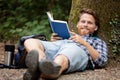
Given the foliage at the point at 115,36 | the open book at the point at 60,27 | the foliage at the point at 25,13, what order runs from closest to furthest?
the open book at the point at 60,27 → the foliage at the point at 115,36 → the foliage at the point at 25,13

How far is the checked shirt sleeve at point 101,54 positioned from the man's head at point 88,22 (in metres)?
0.22

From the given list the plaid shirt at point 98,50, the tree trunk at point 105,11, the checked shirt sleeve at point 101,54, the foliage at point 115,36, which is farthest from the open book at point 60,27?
the foliage at point 115,36

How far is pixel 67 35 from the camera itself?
5.10m

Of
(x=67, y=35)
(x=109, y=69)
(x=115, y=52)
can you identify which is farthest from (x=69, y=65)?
(x=115, y=52)

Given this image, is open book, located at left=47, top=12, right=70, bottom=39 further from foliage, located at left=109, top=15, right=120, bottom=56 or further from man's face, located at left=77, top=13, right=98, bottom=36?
foliage, located at left=109, top=15, right=120, bottom=56

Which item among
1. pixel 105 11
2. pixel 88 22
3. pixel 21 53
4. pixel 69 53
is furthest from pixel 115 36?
pixel 21 53

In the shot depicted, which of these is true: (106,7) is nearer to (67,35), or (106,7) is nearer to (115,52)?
(115,52)

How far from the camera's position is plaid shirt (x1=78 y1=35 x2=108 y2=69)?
5195mm

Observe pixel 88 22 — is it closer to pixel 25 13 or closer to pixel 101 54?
pixel 101 54

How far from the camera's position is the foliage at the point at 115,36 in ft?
19.1

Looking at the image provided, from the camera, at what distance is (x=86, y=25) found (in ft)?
17.7

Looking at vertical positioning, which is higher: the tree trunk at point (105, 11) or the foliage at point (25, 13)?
the tree trunk at point (105, 11)

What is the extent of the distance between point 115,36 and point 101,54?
72 cm

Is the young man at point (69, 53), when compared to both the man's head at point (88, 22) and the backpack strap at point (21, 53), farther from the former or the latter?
the backpack strap at point (21, 53)
